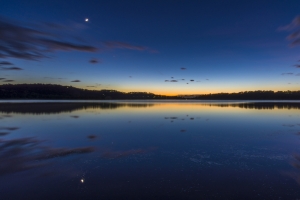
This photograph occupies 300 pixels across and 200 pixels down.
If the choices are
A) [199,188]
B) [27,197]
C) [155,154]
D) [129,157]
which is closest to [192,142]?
[155,154]

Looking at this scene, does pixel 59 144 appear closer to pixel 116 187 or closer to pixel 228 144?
pixel 116 187

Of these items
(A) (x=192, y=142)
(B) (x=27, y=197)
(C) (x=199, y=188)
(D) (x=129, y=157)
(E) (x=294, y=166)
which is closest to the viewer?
(B) (x=27, y=197)

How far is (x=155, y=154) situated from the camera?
22.9 feet

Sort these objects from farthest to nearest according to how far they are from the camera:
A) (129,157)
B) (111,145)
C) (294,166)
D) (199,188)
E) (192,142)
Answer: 1. (192,142)
2. (111,145)
3. (129,157)
4. (294,166)
5. (199,188)

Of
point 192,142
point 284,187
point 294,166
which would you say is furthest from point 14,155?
point 294,166

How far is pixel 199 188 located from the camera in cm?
452

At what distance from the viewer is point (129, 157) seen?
6.64 metres

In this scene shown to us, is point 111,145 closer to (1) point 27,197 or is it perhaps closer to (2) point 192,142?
(2) point 192,142

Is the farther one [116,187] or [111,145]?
[111,145]

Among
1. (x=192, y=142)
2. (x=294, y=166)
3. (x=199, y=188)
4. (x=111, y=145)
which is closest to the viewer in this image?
(x=199, y=188)

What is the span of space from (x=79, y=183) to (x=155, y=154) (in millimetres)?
2880

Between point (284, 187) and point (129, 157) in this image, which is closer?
point (284, 187)

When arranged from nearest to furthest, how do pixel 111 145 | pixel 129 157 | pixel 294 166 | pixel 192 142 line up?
pixel 294 166, pixel 129 157, pixel 111 145, pixel 192 142

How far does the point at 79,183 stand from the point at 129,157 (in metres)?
2.14
